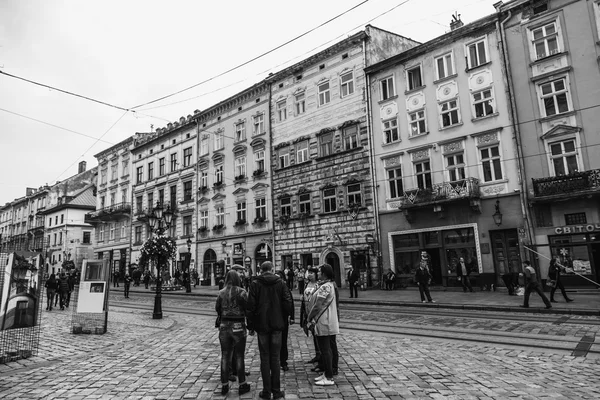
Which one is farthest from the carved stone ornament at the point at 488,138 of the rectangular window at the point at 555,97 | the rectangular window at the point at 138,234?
the rectangular window at the point at 138,234

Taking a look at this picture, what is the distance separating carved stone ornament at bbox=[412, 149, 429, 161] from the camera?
24078 mm

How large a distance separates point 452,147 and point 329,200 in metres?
9.02

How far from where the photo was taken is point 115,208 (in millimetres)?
46969

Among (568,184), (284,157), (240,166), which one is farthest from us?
(240,166)

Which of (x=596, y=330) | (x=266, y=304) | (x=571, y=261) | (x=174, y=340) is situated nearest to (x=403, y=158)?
(x=571, y=261)

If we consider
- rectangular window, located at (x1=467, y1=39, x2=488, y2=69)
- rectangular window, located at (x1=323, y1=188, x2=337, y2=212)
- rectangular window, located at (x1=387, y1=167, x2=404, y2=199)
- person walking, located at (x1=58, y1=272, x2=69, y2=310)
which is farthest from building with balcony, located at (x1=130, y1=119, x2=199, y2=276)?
rectangular window, located at (x1=467, y1=39, x2=488, y2=69)

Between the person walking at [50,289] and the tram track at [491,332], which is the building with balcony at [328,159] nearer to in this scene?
the tram track at [491,332]

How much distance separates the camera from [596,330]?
9789 millimetres

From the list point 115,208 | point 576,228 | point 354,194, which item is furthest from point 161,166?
point 576,228

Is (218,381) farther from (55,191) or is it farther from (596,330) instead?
(55,191)

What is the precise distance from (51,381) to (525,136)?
21913 mm

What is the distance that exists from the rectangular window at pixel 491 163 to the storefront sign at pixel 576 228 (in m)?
3.78

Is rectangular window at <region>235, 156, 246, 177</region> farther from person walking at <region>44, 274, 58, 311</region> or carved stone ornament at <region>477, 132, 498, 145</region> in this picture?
carved stone ornament at <region>477, 132, 498, 145</region>

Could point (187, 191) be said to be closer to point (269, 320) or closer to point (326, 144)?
point (326, 144)
